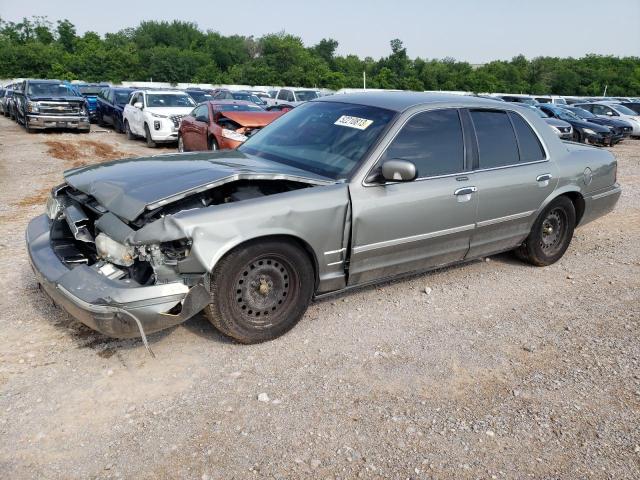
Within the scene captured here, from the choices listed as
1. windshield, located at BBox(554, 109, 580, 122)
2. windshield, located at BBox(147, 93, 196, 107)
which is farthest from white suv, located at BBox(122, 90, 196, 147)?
windshield, located at BBox(554, 109, 580, 122)

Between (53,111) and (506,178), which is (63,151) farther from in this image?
(506,178)

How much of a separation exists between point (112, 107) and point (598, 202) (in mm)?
16769

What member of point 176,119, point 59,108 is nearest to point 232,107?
point 176,119

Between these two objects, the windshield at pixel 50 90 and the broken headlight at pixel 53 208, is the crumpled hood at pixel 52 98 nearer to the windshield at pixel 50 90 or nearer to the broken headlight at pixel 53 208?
the windshield at pixel 50 90

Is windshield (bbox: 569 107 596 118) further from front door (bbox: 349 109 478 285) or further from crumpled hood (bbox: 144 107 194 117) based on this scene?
front door (bbox: 349 109 478 285)

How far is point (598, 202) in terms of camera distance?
225 inches

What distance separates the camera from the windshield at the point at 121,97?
18.2 metres

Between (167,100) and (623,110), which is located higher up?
(167,100)

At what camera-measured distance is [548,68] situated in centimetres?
6431

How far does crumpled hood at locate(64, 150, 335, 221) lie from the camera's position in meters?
3.32

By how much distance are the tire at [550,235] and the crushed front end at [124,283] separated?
11.4ft

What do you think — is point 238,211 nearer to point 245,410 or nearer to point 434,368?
point 245,410

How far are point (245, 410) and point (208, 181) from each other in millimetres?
1447

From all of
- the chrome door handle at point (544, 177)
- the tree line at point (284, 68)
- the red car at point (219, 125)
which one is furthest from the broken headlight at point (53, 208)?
the tree line at point (284, 68)
